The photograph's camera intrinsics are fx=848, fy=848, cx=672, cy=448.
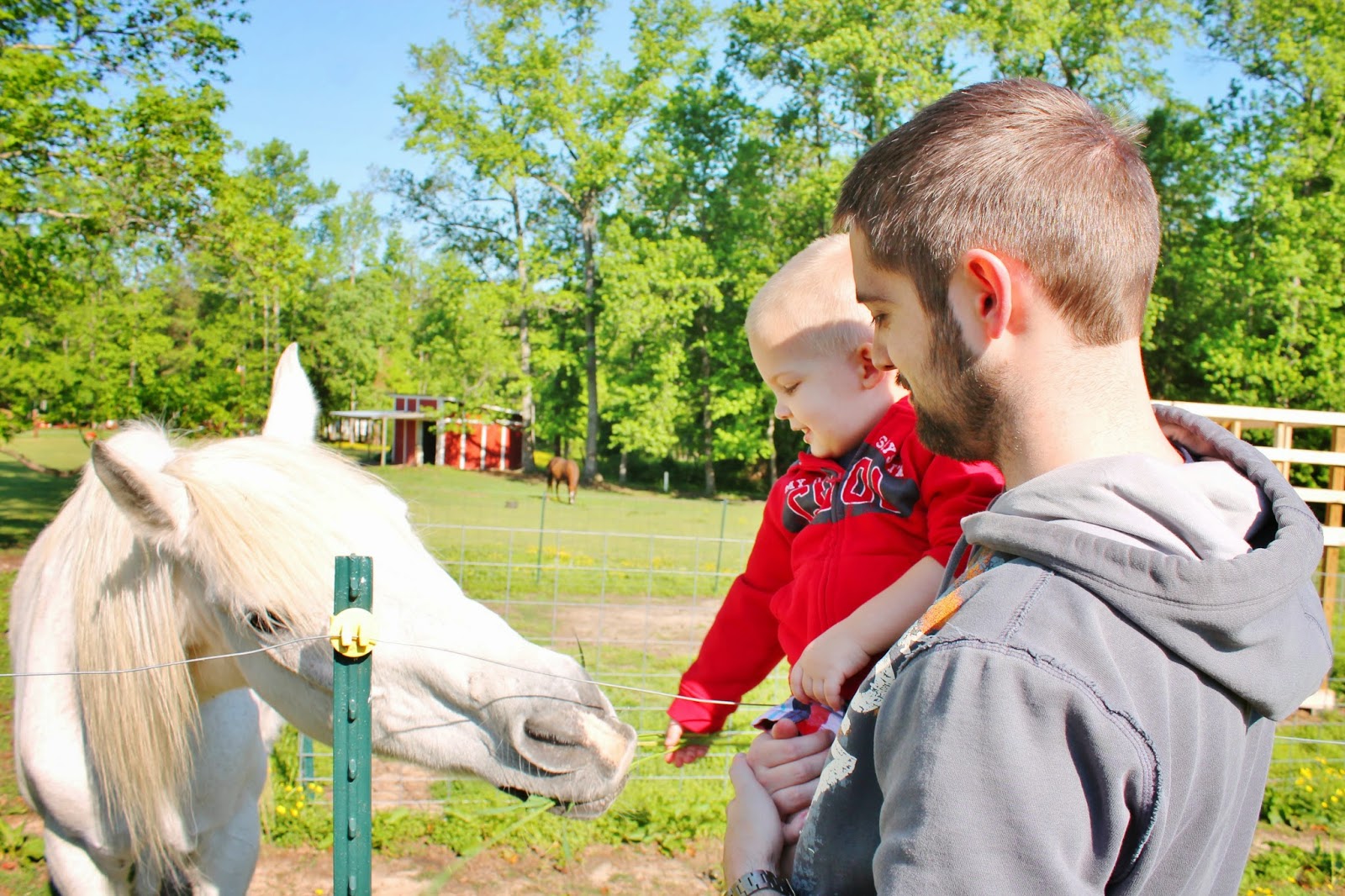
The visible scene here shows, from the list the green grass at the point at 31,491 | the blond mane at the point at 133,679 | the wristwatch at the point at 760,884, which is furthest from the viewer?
the green grass at the point at 31,491

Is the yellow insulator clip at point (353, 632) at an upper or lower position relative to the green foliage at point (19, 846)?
upper

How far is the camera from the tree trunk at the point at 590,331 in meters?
31.8

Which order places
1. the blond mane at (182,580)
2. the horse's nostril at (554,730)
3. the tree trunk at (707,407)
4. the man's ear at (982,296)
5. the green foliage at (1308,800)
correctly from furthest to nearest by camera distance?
the tree trunk at (707,407)
the green foliage at (1308,800)
the blond mane at (182,580)
the horse's nostril at (554,730)
the man's ear at (982,296)

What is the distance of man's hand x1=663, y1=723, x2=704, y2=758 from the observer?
1882 mm

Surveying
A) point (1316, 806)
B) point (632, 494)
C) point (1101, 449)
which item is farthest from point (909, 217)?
point (632, 494)

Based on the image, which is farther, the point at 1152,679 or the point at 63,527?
the point at 63,527

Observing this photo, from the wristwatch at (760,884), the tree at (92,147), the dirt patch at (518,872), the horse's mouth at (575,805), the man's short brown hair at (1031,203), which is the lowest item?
the dirt patch at (518,872)

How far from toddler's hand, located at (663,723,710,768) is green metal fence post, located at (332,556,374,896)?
25.4 inches

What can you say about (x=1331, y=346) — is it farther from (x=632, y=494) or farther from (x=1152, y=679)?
(x=1152, y=679)

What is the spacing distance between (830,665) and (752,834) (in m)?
0.32

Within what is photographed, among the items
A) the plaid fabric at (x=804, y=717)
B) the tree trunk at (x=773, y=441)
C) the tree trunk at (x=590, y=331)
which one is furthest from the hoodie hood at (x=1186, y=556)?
the tree trunk at (x=590, y=331)

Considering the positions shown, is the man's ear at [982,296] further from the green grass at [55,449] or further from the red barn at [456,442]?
the red barn at [456,442]

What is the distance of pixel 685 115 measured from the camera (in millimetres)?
29875

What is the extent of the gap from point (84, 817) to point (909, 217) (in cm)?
247
